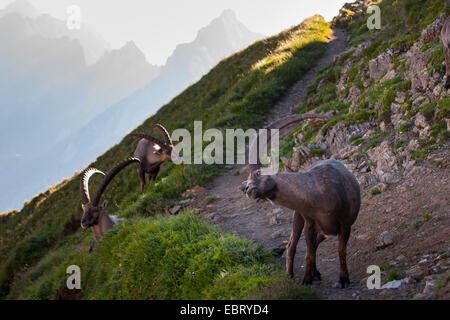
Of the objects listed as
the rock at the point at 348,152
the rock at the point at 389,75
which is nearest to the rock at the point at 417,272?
the rock at the point at 348,152

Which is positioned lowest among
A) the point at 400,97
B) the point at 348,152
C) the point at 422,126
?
the point at 348,152

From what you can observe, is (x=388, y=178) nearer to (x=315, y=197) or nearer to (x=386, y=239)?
(x=386, y=239)

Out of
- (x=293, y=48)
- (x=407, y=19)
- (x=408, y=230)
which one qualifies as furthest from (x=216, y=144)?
(x=293, y=48)

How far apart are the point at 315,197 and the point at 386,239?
6.03ft

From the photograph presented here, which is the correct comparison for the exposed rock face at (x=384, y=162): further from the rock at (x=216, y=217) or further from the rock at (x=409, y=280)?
the rock at (x=216, y=217)

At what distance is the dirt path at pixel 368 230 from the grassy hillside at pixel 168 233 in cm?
80

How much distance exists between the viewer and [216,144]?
1716cm

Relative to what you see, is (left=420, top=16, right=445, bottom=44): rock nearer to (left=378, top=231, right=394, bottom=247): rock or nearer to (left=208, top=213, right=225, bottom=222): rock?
(left=378, top=231, right=394, bottom=247): rock

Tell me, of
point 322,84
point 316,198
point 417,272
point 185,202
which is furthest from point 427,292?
point 322,84

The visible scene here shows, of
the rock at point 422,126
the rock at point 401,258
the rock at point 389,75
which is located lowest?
the rock at point 401,258

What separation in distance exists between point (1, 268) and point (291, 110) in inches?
610

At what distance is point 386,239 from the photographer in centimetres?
647

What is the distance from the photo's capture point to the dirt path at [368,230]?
5703mm
